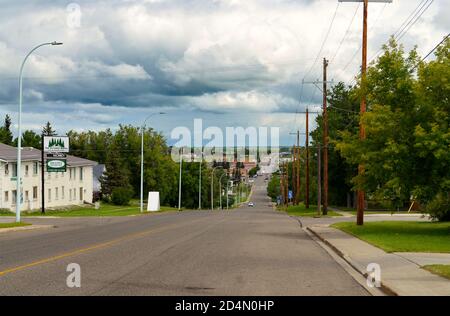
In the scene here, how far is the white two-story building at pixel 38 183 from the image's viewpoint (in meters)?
63.0

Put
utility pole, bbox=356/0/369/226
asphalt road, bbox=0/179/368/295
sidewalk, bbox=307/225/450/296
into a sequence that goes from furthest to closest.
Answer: utility pole, bbox=356/0/369/226 → asphalt road, bbox=0/179/368/295 → sidewalk, bbox=307/225/450/296

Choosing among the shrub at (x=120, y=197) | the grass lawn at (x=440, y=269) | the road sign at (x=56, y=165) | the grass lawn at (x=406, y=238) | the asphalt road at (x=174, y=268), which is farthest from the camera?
the shrub at (x=120, y=197)

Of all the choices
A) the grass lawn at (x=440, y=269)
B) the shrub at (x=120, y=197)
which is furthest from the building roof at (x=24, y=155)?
the grass lawn at (x=440, y=269)

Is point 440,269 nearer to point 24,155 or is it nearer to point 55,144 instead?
point 55,144

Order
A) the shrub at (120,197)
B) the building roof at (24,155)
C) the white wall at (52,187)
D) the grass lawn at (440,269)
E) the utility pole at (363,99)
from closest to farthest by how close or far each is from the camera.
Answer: the grass lawn at (440,269) < the utility pole at (363,99) < the building roof at (24,155) < the white wall at (52,187) < the shrub at (120,197)

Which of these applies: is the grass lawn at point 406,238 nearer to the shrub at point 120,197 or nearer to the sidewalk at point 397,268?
the sidewalk at point 397,268

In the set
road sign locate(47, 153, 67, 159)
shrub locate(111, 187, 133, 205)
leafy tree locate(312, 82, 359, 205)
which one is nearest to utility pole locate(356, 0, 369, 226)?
leafy tree locate(312, 82, 359, 205)

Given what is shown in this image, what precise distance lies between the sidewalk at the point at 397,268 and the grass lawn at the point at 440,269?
16 cm

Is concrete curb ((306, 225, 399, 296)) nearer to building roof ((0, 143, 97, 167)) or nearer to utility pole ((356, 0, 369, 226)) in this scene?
utility pole ((356, 0, 369, 226))

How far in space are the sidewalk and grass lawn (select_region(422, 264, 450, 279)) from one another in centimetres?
16

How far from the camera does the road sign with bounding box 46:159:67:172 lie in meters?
64.0

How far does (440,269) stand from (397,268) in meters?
1.08

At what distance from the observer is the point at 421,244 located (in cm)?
2186

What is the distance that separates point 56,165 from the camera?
64.2 meters
